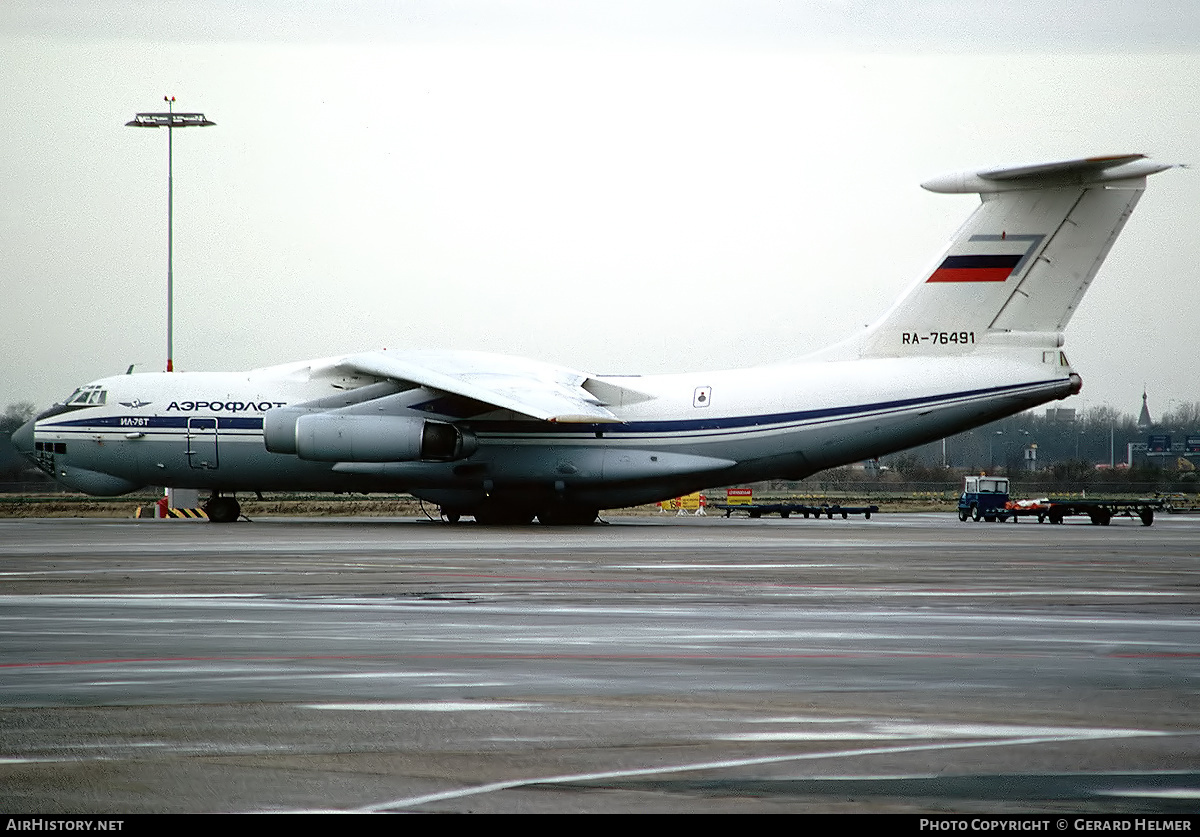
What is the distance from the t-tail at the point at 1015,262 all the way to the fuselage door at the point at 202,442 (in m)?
15.5

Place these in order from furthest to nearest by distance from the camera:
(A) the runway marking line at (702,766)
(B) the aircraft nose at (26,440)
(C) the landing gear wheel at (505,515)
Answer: (B) the aircraft nose at (26,440), (C) the landing gear wheel at (505,515), (A) the runway marking line at (702,766)

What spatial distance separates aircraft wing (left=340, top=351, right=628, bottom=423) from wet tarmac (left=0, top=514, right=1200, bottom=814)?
41.6 feet

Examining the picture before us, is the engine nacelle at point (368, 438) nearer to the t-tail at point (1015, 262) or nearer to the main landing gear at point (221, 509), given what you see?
the main landing gear at point (221, 509)

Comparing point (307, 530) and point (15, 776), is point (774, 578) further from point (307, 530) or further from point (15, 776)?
point (307, 530)

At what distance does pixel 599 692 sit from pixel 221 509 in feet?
95.9

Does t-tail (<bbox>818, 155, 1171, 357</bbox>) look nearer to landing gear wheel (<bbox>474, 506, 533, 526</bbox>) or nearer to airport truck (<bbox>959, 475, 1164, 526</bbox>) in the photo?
landing gear wheel (<bbox>474, 506, 533, 526</bbox>)

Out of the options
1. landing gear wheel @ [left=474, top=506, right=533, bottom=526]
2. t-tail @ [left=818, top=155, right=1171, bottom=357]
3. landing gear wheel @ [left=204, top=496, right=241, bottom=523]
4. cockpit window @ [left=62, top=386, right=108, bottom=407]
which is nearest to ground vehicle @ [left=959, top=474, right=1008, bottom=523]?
t-tail @ [left=818, top=155, right=1171, bottom=357]

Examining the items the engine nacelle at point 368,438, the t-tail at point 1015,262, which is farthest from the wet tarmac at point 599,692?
the t-tail at point 1015,262

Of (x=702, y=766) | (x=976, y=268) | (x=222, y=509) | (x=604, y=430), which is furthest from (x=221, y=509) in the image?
(x=702, y=766)

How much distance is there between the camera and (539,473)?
106ft

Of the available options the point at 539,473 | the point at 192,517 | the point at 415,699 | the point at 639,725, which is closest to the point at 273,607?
the point at 415,699

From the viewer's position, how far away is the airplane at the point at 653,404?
100ft

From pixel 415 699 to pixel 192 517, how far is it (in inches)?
1383

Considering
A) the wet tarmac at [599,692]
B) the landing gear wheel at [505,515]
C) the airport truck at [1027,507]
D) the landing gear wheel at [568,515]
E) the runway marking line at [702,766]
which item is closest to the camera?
the runway marking line at [702,766]
